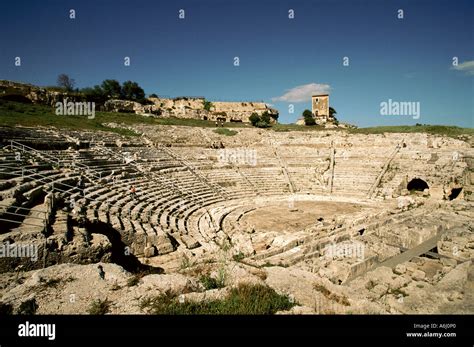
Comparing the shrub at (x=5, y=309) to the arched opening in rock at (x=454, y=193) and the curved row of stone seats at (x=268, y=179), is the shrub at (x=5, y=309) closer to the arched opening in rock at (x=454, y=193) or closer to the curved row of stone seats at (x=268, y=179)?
the curved row of stone seats at (x=268, y=179)

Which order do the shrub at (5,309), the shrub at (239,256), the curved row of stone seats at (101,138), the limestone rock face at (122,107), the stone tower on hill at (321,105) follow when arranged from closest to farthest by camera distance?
the shrub at (5,309)
the shrub at (239,256)
the curved row of stone seats at (101,138)
the limestone rock face at (122,107)
the stone tower on hill at (321,105)

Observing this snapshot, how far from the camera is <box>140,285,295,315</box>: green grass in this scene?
4.86m

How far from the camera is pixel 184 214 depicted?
1619cm

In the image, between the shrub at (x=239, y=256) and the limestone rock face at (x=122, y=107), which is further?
the limestone rock face at (x=122, y=107)

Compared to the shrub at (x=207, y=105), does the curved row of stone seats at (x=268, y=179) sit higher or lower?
lower

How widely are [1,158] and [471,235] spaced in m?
22.4

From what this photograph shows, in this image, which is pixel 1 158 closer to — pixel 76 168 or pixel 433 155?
pixel 76 168

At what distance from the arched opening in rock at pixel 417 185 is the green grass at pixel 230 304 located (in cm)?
2462

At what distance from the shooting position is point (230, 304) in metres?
5.09

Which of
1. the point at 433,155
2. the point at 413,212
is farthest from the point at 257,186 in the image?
the point at 433,155

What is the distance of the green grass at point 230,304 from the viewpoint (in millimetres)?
4855

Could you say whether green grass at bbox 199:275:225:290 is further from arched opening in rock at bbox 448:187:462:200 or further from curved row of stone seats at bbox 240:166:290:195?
arched opening in rock at bbox 448:187:462:200

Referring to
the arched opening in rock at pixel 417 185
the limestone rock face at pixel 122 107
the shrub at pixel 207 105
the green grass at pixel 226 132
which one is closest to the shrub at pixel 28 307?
the arched opening in rock at pixel 417 185
